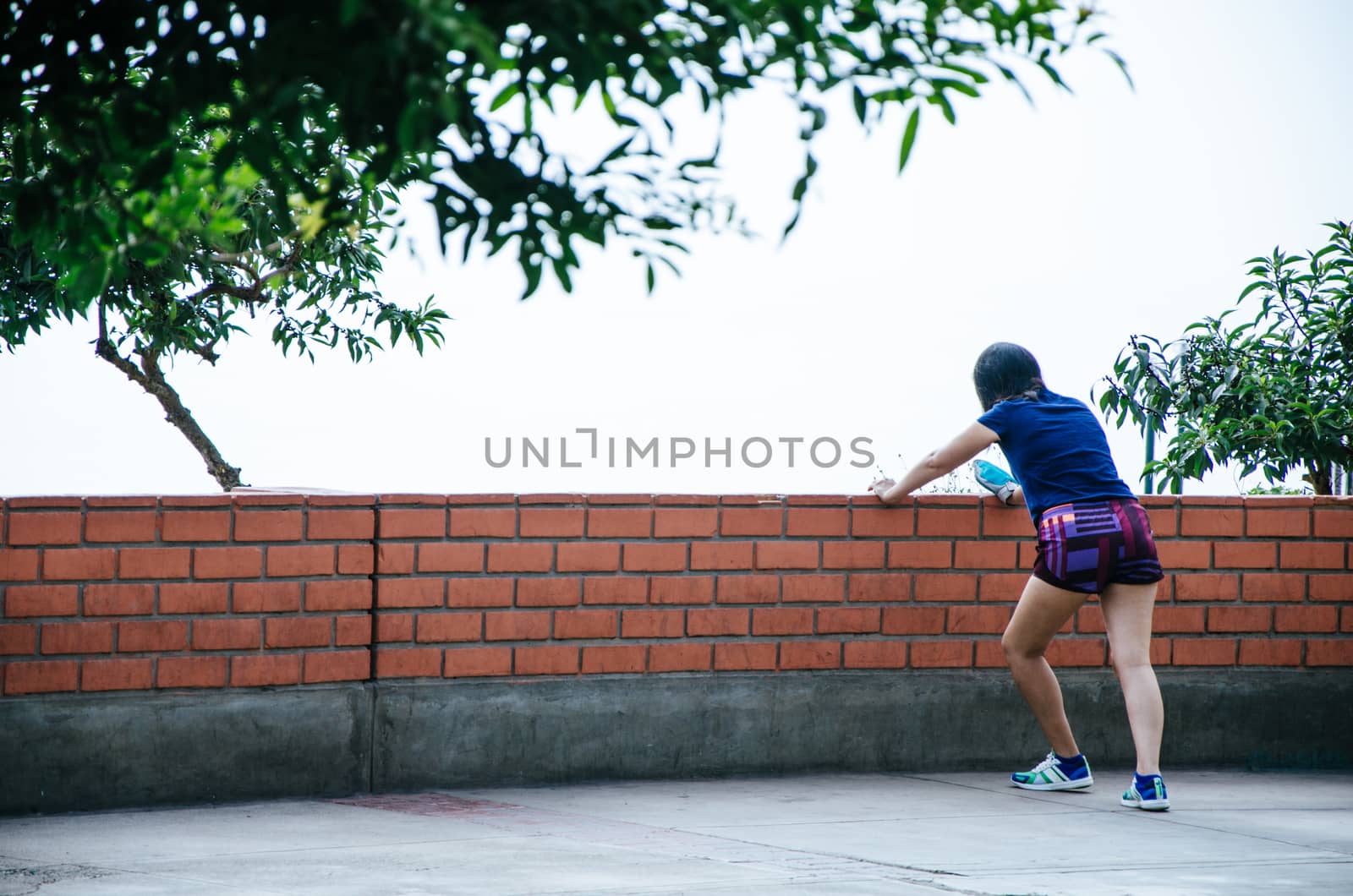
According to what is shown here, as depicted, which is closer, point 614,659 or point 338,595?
point 338,595

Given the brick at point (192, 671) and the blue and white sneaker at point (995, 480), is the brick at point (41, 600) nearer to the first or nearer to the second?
the brick at point (192, 671)

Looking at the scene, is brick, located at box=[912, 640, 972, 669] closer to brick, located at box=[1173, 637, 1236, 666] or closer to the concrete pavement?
the concrete pavement

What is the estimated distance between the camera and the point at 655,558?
17.6ft

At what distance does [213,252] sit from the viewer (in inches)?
309

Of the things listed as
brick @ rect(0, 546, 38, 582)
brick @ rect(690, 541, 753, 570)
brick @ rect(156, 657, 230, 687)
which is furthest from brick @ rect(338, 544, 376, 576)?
brick @ rect(690, 541, 753, 570)

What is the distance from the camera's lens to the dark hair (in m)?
5.20

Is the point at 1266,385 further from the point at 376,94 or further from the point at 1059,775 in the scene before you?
the point at 376,94

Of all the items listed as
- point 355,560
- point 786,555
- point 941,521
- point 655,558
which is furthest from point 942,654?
point 355,560

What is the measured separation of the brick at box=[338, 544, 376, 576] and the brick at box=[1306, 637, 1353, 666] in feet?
12.6

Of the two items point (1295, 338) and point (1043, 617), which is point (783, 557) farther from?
point (1295, 338)

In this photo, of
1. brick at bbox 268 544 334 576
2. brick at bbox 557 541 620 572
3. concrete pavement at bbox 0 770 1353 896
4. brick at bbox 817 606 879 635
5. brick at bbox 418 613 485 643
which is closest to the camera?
concrete pavement at bbox 0 770 1353 896

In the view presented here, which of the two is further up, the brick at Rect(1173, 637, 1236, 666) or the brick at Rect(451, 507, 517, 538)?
the brick at Rect(451, 507, 517, 538)

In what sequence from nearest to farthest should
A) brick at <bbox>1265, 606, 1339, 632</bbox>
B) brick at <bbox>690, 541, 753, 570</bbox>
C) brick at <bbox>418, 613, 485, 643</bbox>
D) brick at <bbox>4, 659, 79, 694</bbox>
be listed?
brick at <bbox>4, 659, 79, 694</bbox>
brick at <bbox>418, 613, 485, 643</bbox>
brick at <bbox>690, 541, 753, 570</bbox>
brick at <bbox>1265, 606, 1339, 632</bbox>

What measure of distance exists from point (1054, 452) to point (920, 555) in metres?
0.77
